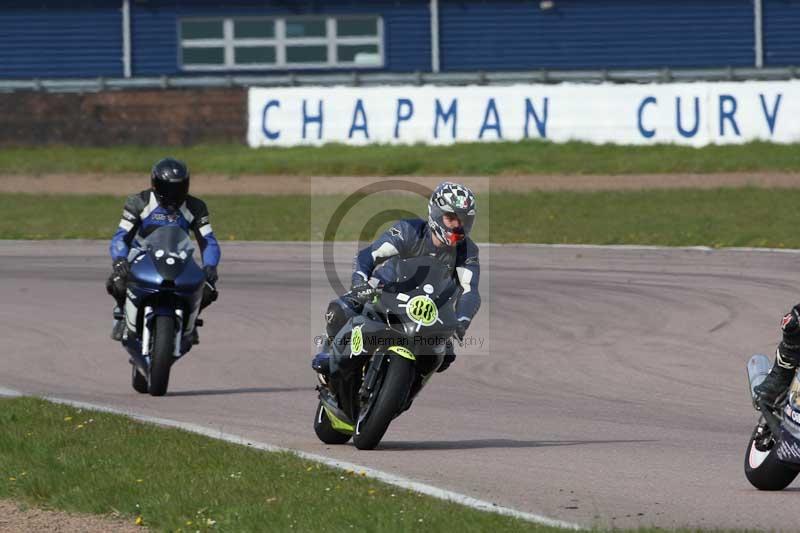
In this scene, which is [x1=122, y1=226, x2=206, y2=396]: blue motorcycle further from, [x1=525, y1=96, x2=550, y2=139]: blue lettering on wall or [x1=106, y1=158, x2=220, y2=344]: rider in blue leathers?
[x1=525, y1=96, x2=550, y2=139]: blue lettering on wall

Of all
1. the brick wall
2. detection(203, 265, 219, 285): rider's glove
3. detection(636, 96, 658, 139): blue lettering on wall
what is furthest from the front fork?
the brick wall

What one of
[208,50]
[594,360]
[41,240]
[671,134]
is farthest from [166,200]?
[208,50]

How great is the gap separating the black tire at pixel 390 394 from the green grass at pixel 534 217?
14107 millimetres

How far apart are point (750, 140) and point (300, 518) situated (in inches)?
942

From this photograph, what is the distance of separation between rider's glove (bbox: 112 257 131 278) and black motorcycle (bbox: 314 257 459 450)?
9.65ft

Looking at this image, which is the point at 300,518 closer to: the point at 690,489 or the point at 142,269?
the point at 690,489

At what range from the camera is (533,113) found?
1223 inches

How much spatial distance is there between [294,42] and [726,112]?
1545 cm

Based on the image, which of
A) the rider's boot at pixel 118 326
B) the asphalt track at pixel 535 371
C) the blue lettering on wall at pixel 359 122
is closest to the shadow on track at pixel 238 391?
the asphalt track at pixel 535 371

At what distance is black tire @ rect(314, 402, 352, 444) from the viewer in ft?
31.9

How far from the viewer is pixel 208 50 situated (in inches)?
1678

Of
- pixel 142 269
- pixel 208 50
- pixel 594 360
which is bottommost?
pixel 594 360

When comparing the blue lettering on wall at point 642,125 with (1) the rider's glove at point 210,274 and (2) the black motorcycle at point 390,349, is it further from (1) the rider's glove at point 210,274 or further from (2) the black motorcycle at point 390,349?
(2) the black motorcycle at point 390,349

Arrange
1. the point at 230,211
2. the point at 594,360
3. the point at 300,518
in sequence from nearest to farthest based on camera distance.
Result: 1. the point at 300,518
2. the point at 594,360
3. the point at 230,211
